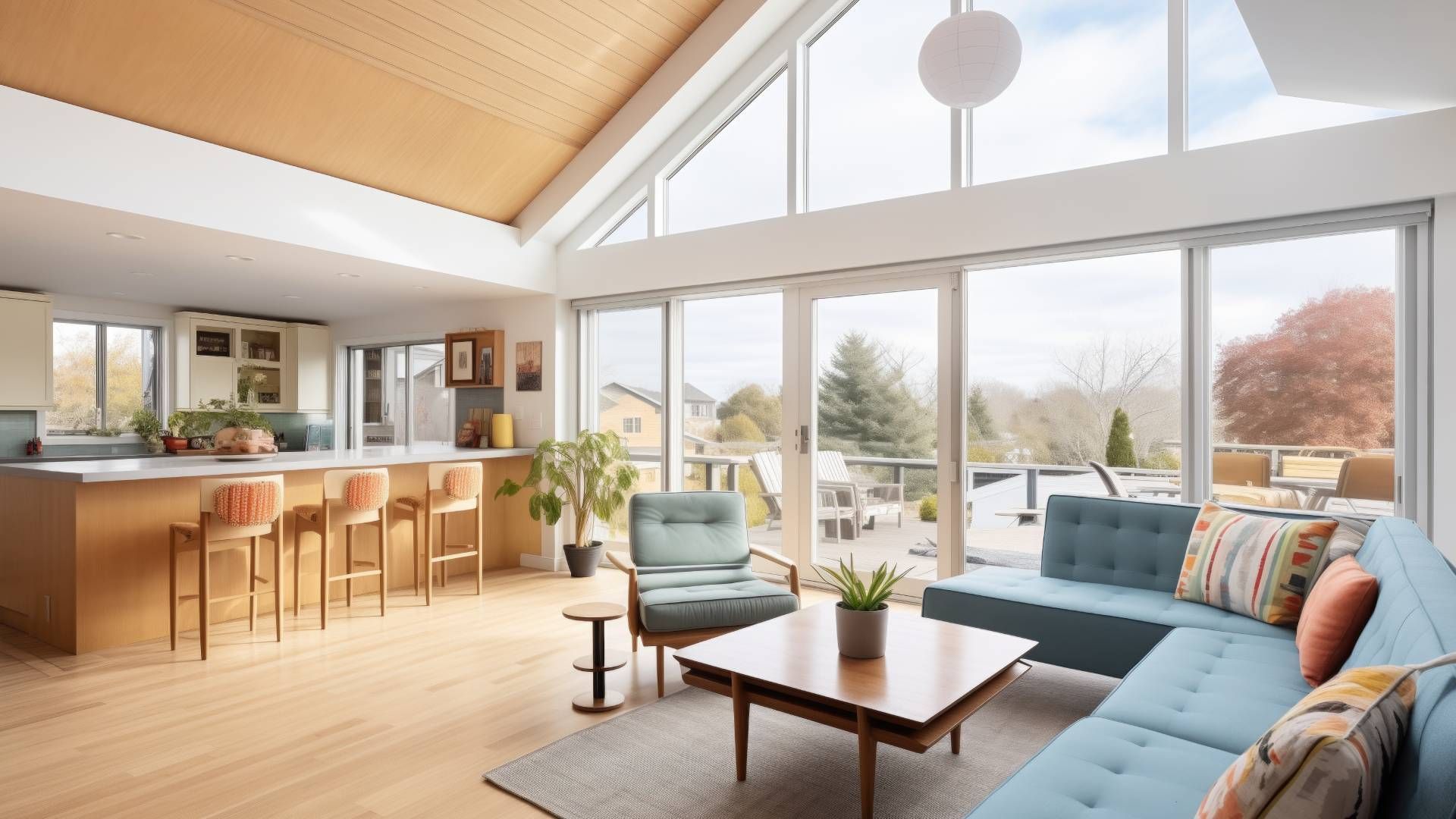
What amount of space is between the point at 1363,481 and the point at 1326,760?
11.5ft

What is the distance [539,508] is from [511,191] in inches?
94.7

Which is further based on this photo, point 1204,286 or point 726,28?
point 726,28

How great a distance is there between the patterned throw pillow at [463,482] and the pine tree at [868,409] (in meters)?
2.38

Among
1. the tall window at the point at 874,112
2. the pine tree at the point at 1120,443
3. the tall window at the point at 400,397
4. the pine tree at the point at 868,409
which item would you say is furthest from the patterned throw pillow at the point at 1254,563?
the tall window at the point at 400,397

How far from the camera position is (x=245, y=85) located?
4.29 meters

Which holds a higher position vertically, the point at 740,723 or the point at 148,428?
the point at 148,428

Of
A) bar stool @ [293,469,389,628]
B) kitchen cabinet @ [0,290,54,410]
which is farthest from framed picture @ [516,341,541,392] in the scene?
kitchen cabinet @ [0,290,54,410]

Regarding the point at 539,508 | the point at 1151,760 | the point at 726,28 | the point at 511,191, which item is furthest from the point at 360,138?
the point at 1151,760

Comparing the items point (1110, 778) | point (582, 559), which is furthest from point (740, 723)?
point (582, 559)

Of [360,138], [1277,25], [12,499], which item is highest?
[360,138]

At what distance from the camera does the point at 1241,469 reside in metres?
4.15

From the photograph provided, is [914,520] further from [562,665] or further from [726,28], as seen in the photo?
[726,28]

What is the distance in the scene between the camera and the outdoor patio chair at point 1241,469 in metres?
4.09

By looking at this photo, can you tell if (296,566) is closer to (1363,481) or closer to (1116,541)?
(1116,541)
